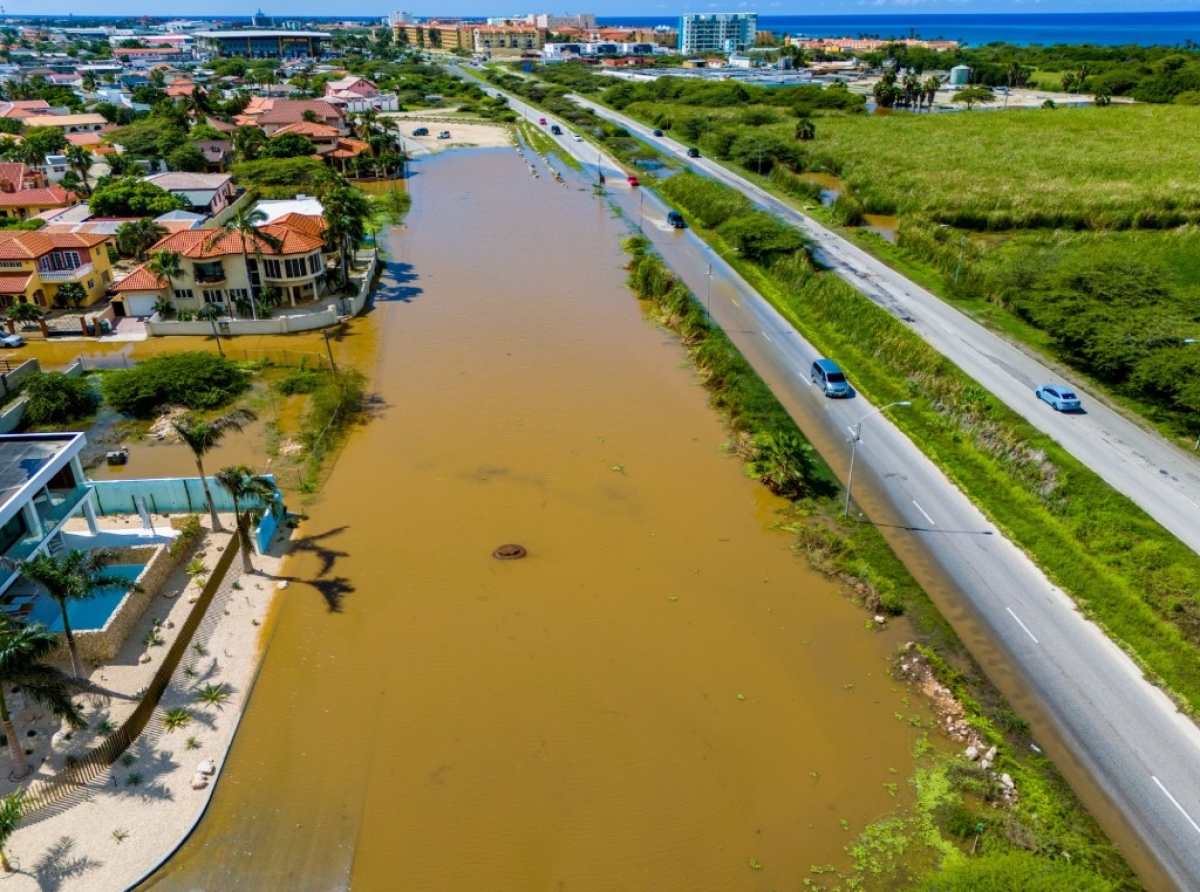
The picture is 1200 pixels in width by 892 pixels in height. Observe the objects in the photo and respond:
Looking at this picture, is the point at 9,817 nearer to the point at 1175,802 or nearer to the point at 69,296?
the point at 1175,802

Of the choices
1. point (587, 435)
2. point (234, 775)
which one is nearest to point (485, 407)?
point (587, 435)

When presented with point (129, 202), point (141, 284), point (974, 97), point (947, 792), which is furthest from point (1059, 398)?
point (974, 97)

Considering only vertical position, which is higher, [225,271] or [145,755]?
[225,271]

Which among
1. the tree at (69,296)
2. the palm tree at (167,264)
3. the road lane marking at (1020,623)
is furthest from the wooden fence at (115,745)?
the tree at (69,296)

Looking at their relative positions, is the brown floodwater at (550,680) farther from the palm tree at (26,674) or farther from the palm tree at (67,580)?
the palm tree at (67,580)

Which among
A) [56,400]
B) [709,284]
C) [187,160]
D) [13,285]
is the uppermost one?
[187,160]

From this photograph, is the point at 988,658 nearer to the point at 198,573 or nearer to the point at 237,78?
the point at 198,573
